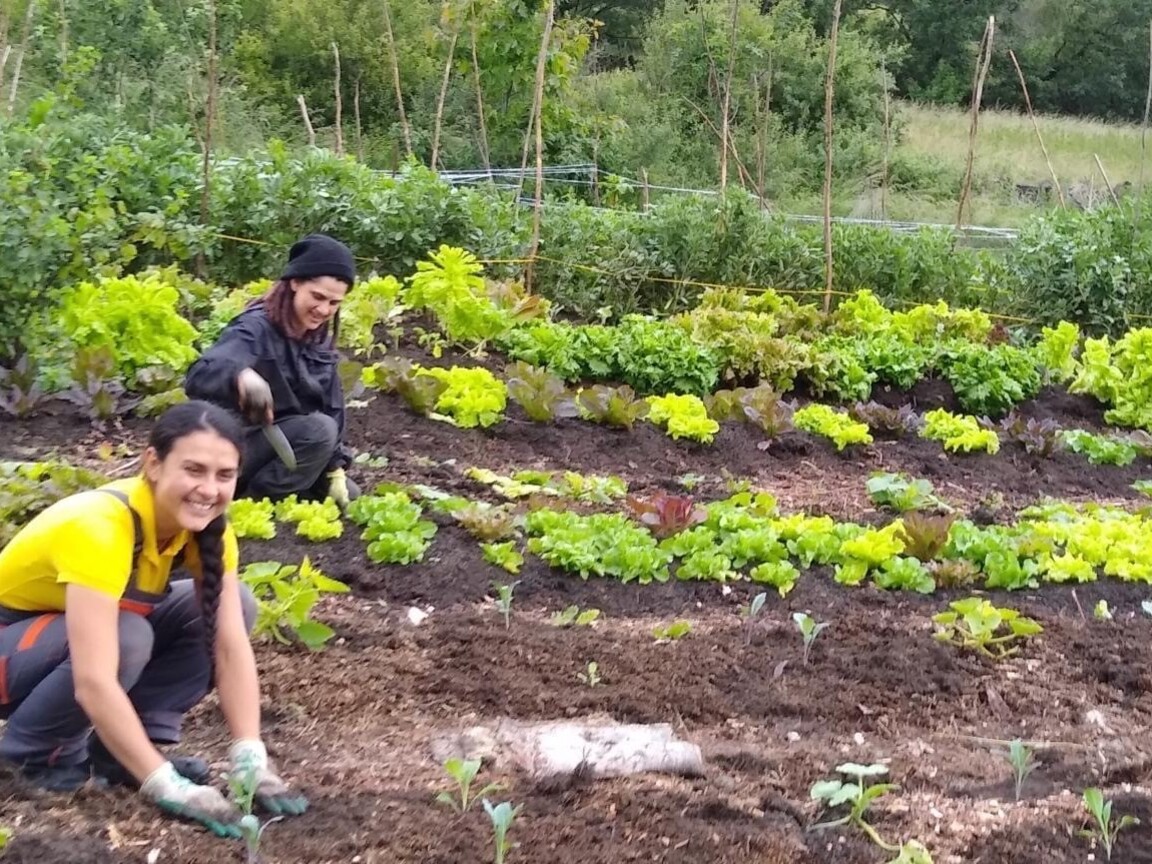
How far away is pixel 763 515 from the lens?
4988 mm

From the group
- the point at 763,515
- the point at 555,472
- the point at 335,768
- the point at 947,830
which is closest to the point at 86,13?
the point at 555,472

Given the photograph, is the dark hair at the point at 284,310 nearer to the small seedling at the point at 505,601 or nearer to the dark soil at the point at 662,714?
the dark soil at the point at 662,714

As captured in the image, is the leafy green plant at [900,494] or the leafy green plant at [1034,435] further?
the leafy green plant at [1034,435]

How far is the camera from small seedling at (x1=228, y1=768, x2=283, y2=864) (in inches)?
83.7

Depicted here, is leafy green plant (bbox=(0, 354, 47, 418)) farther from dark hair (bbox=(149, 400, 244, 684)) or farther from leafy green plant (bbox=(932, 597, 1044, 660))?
leafy green plant (bbox=(932, 597, 1044, 660))

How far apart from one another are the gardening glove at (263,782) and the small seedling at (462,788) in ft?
1.02

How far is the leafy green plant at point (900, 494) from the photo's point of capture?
534cm

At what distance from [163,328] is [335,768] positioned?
3.57 metres

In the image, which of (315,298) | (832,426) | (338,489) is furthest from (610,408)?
(315,298)

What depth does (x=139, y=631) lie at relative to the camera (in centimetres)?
247

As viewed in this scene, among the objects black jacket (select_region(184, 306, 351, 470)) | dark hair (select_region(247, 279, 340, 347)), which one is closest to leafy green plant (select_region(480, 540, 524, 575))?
black jacket (select_region(184, 306, 351, 470))

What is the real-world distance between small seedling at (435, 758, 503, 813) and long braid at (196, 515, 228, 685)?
609 millimetres

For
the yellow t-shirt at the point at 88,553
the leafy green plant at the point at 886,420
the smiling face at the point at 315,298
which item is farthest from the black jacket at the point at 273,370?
the leafy green plant at the point at 886,420

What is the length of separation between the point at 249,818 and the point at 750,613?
7.44ft
